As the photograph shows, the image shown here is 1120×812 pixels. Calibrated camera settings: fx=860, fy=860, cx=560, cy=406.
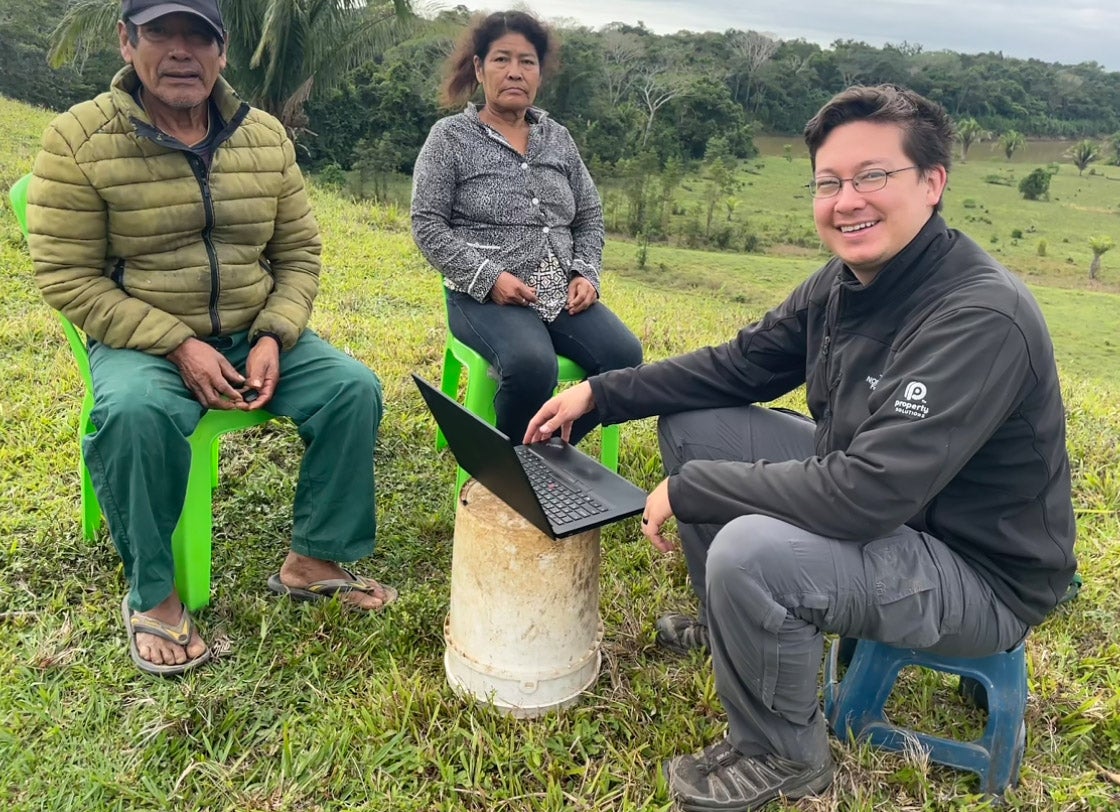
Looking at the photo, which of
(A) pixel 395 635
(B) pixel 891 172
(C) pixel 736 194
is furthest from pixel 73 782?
(C) pixel 736 194

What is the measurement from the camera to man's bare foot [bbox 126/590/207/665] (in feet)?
7.41

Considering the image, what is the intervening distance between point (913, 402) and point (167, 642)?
6.35 feet

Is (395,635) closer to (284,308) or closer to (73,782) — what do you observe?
(73,782)

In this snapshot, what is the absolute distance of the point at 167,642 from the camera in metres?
2.28

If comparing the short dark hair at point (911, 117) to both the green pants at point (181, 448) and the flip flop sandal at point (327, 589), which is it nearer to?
the green pants at point (181, 448)

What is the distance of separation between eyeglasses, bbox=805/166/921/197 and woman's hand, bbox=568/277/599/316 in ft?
4.78

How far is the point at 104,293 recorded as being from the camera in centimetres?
241

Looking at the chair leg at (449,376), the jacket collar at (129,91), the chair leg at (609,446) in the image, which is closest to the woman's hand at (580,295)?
the chair leg at (609,446)

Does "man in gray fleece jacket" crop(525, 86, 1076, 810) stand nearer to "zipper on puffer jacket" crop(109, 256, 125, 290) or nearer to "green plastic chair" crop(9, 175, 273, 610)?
"green plastic chair" crop(9, 175, 273, 610)

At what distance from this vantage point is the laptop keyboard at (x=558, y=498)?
2.11m

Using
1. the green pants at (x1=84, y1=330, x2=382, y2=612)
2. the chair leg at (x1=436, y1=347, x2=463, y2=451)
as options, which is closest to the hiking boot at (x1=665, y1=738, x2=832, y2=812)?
the green pants at (x1=84, y1=330, x2=382, y2=612)

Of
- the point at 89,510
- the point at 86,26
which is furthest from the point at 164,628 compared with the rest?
the point at 86,26

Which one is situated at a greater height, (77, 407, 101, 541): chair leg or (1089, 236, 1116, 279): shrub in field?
(77, 407, 101, 541): chair leg

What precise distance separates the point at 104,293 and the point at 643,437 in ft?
7.48
